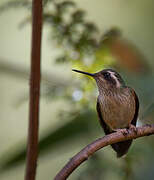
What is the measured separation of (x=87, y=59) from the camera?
2002mm

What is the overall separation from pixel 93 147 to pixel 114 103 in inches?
32.2

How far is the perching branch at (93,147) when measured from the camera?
1.04 metres

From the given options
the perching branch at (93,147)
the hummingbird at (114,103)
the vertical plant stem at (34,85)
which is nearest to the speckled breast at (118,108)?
the hummingbird at (114,103)

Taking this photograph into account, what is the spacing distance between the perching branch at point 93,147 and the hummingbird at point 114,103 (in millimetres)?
526

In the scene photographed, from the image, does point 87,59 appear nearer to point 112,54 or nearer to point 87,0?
point 112,54

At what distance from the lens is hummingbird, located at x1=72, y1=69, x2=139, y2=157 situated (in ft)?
6.02

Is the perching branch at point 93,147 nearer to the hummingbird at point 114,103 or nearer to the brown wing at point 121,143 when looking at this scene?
the brown wing at point 121,143

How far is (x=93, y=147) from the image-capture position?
44.0 inches

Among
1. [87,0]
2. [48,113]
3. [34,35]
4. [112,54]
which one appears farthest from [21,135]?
[34,35]

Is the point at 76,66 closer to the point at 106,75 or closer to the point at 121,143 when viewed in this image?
the point at 106,75

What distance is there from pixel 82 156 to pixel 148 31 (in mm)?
2771

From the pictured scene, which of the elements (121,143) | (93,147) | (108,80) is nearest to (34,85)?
(93,147)

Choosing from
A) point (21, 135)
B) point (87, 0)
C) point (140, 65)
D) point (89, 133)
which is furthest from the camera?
point (87, 0)

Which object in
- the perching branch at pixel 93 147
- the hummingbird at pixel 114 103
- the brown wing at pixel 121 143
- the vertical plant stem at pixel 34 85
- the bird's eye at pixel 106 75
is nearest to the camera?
the perching branch at pixel 93 147
